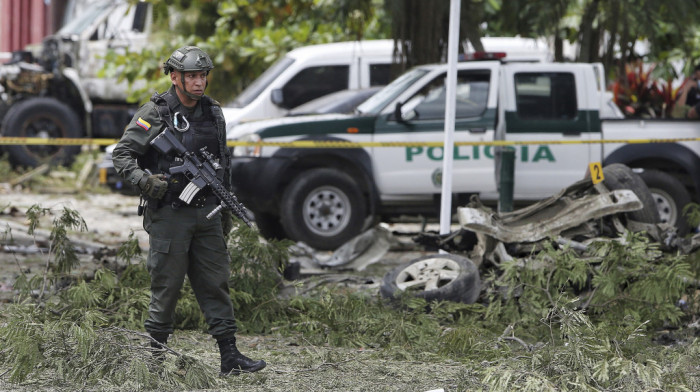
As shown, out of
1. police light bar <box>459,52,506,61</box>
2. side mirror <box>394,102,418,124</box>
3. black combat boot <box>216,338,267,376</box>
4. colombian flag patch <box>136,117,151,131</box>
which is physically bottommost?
black combat boot <box>216,338,267,376</box>

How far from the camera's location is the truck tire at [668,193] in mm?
10633

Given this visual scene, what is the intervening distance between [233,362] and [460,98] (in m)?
5.56

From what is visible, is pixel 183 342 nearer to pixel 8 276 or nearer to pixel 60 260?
pixel 60 260

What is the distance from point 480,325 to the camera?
23.1ft

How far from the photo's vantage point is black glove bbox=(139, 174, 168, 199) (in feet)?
17.6

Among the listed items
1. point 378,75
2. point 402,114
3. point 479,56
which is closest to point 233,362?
point 402,114

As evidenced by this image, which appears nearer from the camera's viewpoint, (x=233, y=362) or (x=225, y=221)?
(x=233, y=362)

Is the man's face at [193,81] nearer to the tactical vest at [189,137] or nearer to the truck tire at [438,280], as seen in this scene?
the tactical vest at [189,137]

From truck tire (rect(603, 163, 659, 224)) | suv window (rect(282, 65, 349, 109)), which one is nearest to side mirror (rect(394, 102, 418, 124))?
suv window (rect(282, 65, 349, 109))

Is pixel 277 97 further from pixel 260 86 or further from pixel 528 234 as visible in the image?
pixel 528 234

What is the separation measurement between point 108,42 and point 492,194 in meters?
8.13

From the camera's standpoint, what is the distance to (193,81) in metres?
5.47

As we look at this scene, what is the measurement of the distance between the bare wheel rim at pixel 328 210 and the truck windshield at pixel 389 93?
0.85 metres

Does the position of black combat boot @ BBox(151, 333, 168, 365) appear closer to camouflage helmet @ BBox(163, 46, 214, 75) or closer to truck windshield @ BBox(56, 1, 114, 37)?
camouflage helmet @ BBox(163, 46, 214, 75)
